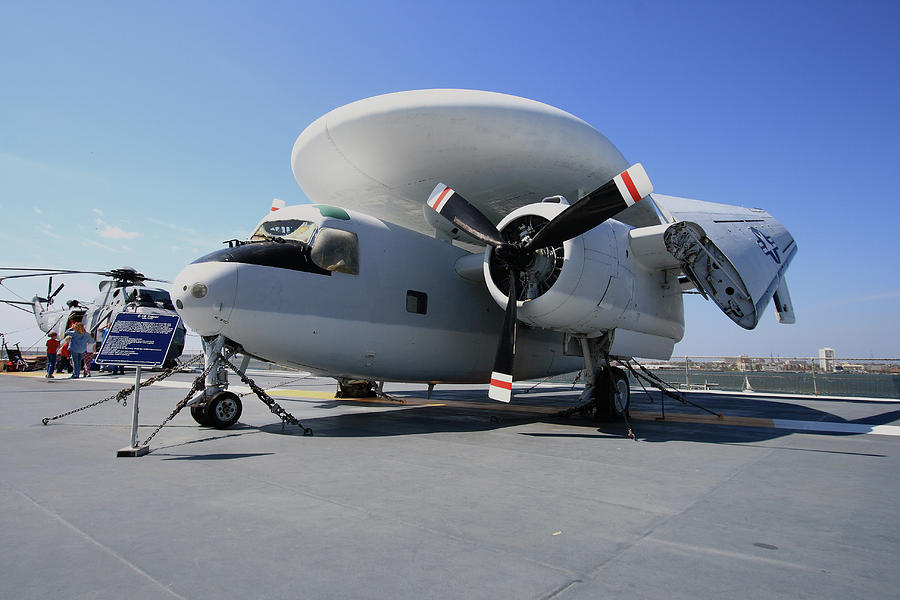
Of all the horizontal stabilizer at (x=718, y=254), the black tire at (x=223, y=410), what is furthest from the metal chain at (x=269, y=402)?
the horizontal stabilizer at (x=718, y=254)

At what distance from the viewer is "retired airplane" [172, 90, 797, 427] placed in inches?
336

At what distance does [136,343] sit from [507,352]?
5817 millimetres

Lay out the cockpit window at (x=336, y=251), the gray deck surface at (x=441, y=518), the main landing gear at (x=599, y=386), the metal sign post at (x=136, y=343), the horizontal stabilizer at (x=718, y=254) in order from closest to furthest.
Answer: the gray deck surface at (x=441, y=518)
the metal sign post at (x=136, y=343)
the cockpit window at (x=336, y=251)
the horizontal stabilizer at (x=718, y=254)
the main landing gear at (x=599, y=386)

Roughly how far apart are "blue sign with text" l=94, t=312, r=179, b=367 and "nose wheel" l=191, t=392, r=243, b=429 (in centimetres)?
184

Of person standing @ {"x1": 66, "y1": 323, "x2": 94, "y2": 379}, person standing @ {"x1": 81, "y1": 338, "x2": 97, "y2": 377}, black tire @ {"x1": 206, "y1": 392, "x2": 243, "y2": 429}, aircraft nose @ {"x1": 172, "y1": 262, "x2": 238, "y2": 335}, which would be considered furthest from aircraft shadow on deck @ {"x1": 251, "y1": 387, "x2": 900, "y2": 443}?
person standing @ {"x1": 81, "y1": 338, "x2": 97, "y2": 377}

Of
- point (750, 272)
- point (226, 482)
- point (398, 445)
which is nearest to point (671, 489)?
point (398, 445)

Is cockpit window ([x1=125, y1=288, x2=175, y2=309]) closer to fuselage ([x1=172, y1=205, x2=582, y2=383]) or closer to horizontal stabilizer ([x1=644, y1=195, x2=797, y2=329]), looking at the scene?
fuselage ([x1=172, y1=205, x2=582, y2=383])

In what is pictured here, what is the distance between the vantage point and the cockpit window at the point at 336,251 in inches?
351

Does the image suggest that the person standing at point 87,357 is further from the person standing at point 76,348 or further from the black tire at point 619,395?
the black tire at point 619,395

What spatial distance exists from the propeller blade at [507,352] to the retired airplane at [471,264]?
3 cm

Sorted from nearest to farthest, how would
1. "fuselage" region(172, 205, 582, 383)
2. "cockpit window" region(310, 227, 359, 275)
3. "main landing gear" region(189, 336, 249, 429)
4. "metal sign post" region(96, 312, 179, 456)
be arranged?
"metal sign post" region(96, 312, 179, 456), "fuselage" region(172, 205, 582, 383), "main landing gear" region(189, 336, 249, 429), "cockpit window" region(310, 227, 359, 275)

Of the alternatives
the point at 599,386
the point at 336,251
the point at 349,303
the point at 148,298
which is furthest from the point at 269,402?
the point at 148,298

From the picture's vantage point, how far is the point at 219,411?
8531 mm

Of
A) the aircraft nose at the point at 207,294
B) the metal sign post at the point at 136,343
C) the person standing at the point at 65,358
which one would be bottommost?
the person standing at the point at 65,358
